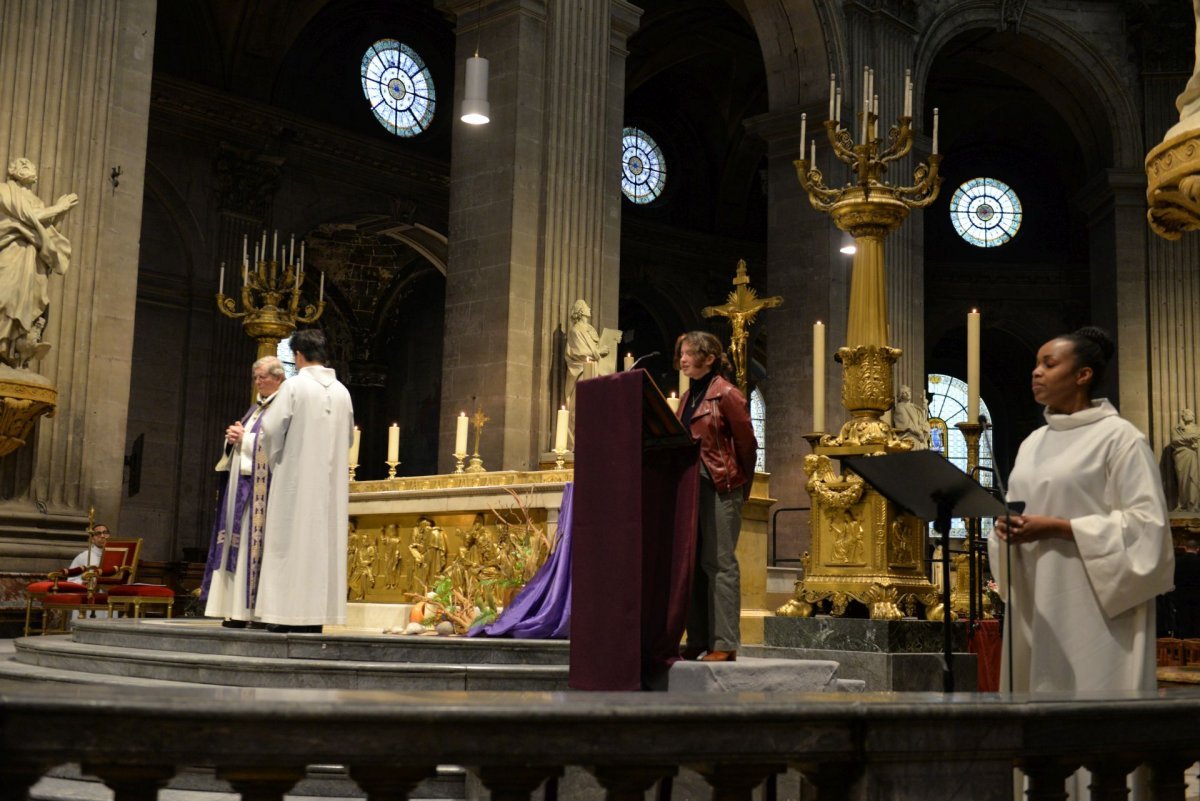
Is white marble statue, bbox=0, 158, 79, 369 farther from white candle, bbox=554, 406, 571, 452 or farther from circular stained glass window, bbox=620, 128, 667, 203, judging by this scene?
circular stained glass window, bbox=620, 128, 667, 203

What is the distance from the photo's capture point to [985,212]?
30.4 metres

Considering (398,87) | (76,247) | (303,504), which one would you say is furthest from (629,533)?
(398,87)

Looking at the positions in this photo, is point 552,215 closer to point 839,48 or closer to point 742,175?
point 839,48

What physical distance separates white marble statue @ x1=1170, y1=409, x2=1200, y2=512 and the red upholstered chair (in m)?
15.5

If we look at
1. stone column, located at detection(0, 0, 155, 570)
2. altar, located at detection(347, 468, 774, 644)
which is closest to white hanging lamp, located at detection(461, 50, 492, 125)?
stone column, located at detection(0, 0, 155, 570)

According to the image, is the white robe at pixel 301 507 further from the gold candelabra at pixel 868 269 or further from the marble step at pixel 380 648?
the gold candelabra at pixel 868 269

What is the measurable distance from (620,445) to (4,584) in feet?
23.9

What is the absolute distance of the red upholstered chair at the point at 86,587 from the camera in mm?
9648

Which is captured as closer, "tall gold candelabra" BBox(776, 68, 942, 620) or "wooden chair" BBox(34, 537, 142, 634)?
"tall gold candelabra" BBox(776, 68, 942, 620)

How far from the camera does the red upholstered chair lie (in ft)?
31.7

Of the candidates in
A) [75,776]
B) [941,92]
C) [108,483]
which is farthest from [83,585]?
[941,92]

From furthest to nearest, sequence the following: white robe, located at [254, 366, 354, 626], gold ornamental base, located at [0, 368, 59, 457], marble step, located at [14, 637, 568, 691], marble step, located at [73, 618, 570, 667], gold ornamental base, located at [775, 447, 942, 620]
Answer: gold ornamental base, located at [0, 368, 59, 457] < gold ornamental base, located at [775, 447, 942, 620] < white robe, located at [254, 366, 354, 626] < marble step, located at [73, 618, 570, 667] < marble step, located at [14, 637, 568, 691]

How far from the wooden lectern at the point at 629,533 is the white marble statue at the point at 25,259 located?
Result: 6852 millimetres

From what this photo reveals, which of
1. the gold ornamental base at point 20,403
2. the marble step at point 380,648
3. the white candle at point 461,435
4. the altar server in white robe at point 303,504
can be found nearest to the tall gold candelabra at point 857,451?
the marble step at point 380,648
